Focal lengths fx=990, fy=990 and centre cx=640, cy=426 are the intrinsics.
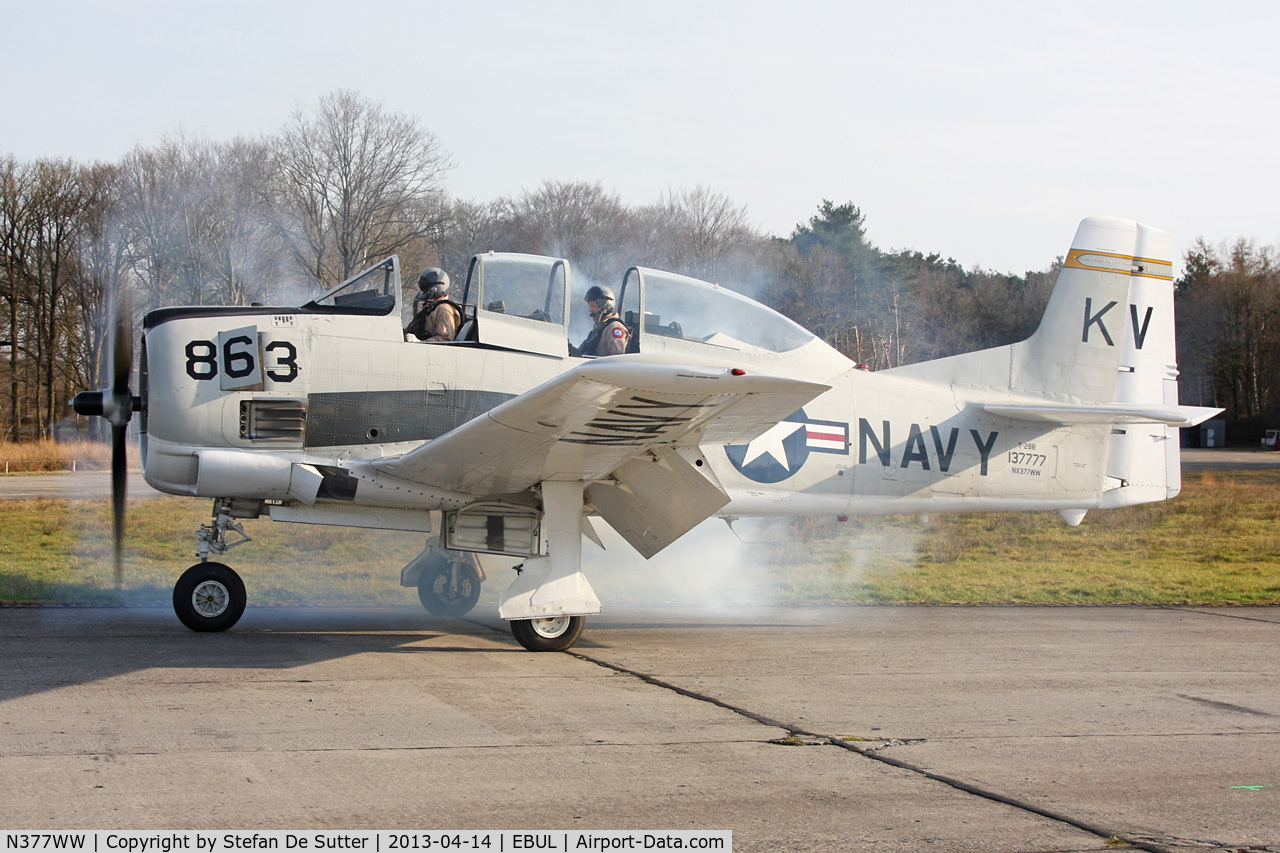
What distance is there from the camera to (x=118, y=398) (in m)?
7.64

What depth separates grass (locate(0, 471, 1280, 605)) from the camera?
11.2 m

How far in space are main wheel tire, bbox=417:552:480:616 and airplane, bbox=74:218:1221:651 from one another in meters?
0.02

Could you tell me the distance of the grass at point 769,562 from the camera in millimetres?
11172

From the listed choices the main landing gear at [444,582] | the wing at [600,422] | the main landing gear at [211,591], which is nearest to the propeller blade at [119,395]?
the main landing gear at [211,591]

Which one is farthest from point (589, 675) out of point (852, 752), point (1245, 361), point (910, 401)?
point (1245, 361)

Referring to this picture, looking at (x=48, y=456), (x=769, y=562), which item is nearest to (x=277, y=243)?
(x=48, y=456)

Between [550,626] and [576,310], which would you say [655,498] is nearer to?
[550,626]

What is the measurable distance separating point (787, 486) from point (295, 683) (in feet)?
15.0

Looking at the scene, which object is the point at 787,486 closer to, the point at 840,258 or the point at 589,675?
the point at 589,675

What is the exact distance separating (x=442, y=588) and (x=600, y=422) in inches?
152

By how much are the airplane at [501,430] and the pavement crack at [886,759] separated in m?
1.41

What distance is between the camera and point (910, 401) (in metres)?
9.41

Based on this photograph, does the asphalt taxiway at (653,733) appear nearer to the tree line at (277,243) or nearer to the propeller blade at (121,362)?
the propeller blade at (121,362)

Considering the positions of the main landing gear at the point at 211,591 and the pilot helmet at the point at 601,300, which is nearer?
the main landing gear at the point at 211,591
